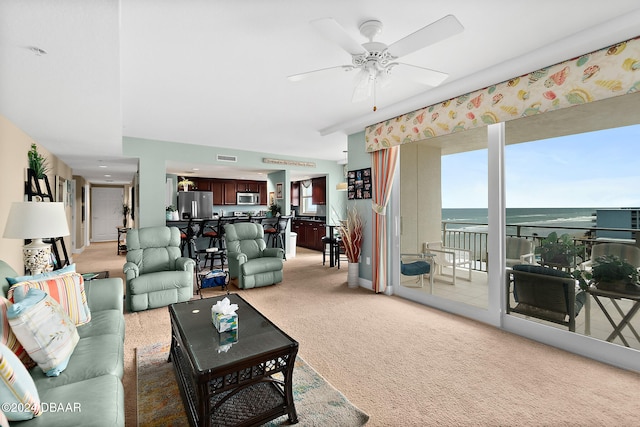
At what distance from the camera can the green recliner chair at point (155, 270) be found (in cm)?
368

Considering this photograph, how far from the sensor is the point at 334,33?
1.84 metres

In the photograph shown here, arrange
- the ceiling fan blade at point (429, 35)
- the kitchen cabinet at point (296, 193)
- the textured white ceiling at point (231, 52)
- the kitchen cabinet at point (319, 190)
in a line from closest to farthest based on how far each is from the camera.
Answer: the ceiling fan blade at point (429, 35) → the textured white ceiling at point (231, 52) → the kitchen cabinet at point (319, 190) → the kitchen cabinet at point (296, 193)

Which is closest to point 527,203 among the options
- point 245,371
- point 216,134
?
point 245,371

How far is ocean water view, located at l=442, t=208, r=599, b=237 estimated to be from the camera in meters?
2.77

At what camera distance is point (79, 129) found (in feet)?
12.1

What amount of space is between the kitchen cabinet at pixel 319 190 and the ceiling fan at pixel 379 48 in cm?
650

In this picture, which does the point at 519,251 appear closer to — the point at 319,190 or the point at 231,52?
the point at 231,52

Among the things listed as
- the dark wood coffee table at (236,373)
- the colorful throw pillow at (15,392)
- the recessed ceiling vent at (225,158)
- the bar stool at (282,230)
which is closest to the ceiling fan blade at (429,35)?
the dark wood coffee table at (236,373)

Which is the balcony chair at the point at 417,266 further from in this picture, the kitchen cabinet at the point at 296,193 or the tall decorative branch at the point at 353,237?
the kitchen cabinet at the point at 296,193

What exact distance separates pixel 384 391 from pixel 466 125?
2.79m

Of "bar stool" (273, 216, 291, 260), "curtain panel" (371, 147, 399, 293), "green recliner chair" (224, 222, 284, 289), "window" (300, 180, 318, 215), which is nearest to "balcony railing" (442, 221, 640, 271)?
"curtain panel" (371, 147, 399, 293)

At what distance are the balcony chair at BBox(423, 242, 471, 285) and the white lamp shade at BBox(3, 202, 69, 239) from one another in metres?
4.16

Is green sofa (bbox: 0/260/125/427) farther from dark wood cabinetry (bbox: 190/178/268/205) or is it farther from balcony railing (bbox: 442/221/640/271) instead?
dark wood cabinetry (bbox: 190/178/268/205)

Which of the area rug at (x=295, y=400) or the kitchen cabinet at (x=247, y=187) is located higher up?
the kitchen cabinet at (x=247, y=187)
